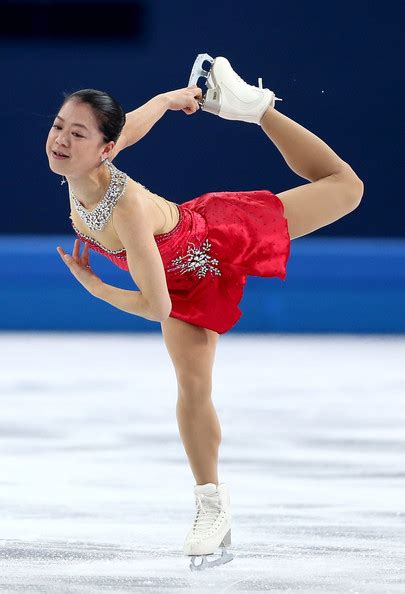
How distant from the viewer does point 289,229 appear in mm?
2775

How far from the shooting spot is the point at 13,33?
7090 millimetres

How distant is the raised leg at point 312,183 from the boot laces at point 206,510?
650 millimetres

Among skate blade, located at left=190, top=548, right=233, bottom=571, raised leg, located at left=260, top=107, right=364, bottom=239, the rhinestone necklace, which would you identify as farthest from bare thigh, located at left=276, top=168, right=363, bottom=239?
skate blade, located at left=190, top=548, right=233, bottom=571

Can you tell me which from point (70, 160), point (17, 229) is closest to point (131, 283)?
point (17, 229)

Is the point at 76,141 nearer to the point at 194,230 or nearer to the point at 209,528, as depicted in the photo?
the point at 194,230

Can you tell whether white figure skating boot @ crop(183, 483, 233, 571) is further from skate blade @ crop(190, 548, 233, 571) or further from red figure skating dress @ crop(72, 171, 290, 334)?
red figure skating dress @ crop(72, 171, 290, 334)

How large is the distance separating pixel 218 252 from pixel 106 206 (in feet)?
1.18

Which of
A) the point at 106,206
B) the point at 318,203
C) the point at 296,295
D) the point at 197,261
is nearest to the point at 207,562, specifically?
the point at 197,261

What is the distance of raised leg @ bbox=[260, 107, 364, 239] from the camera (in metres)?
2.77

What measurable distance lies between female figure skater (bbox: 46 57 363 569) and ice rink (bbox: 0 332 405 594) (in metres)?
0.18

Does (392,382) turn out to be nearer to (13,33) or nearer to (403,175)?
(403,175)

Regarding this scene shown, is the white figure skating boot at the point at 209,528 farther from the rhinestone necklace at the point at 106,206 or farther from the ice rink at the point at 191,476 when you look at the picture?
the rhinestone necklace at the point at 106,206

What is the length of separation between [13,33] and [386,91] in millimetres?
2284

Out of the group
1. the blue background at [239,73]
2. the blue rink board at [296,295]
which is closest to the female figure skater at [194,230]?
the blue rink board at [296,295]
